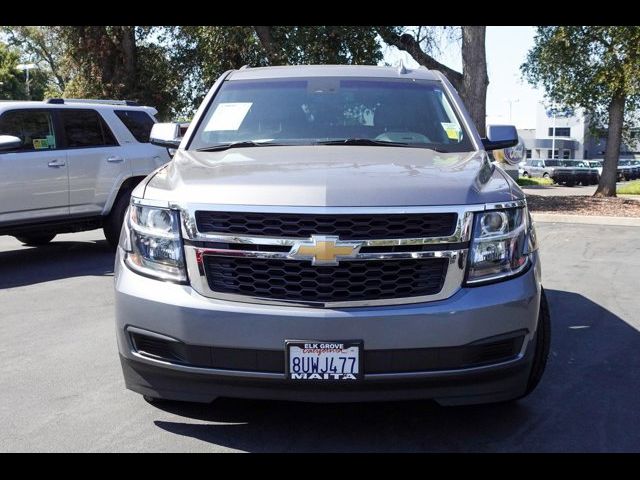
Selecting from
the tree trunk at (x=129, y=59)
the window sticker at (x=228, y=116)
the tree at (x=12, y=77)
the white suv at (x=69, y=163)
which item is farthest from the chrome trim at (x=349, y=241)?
the tree at (x=12, y=77)

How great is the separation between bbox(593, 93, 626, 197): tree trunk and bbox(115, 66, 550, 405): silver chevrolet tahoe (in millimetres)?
19918

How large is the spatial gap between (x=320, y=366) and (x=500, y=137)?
Result: 2.62 m

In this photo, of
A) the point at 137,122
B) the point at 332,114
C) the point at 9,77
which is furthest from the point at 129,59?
the point at 9,77

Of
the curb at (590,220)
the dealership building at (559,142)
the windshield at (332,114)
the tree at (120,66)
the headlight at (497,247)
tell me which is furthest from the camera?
the dealership building at (559,142)

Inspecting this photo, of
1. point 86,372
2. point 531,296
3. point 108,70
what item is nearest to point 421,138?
point 531,296

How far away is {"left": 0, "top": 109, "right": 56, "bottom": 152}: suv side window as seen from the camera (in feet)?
29.9

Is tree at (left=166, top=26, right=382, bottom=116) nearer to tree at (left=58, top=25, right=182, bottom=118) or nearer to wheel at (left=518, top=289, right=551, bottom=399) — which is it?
tree at (left=58, top=25, right=182, bottom=118)

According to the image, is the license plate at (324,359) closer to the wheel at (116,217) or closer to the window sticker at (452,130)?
the window sticker at (452,130)

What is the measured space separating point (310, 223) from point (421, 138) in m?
1.66

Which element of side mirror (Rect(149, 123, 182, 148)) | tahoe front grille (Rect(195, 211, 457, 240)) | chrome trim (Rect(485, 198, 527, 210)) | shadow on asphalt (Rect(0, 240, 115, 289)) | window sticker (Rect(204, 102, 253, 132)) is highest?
window sticker (Rect(204, 102, 253, 132))

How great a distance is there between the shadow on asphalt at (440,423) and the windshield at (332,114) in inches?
61.2

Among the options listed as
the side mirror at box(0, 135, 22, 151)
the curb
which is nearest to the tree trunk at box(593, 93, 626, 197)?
the curb

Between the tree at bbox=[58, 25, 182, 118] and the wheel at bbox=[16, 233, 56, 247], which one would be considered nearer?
the wheel at bbox=[16, 233, 56, 247]

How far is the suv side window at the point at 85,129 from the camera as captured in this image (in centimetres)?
977
